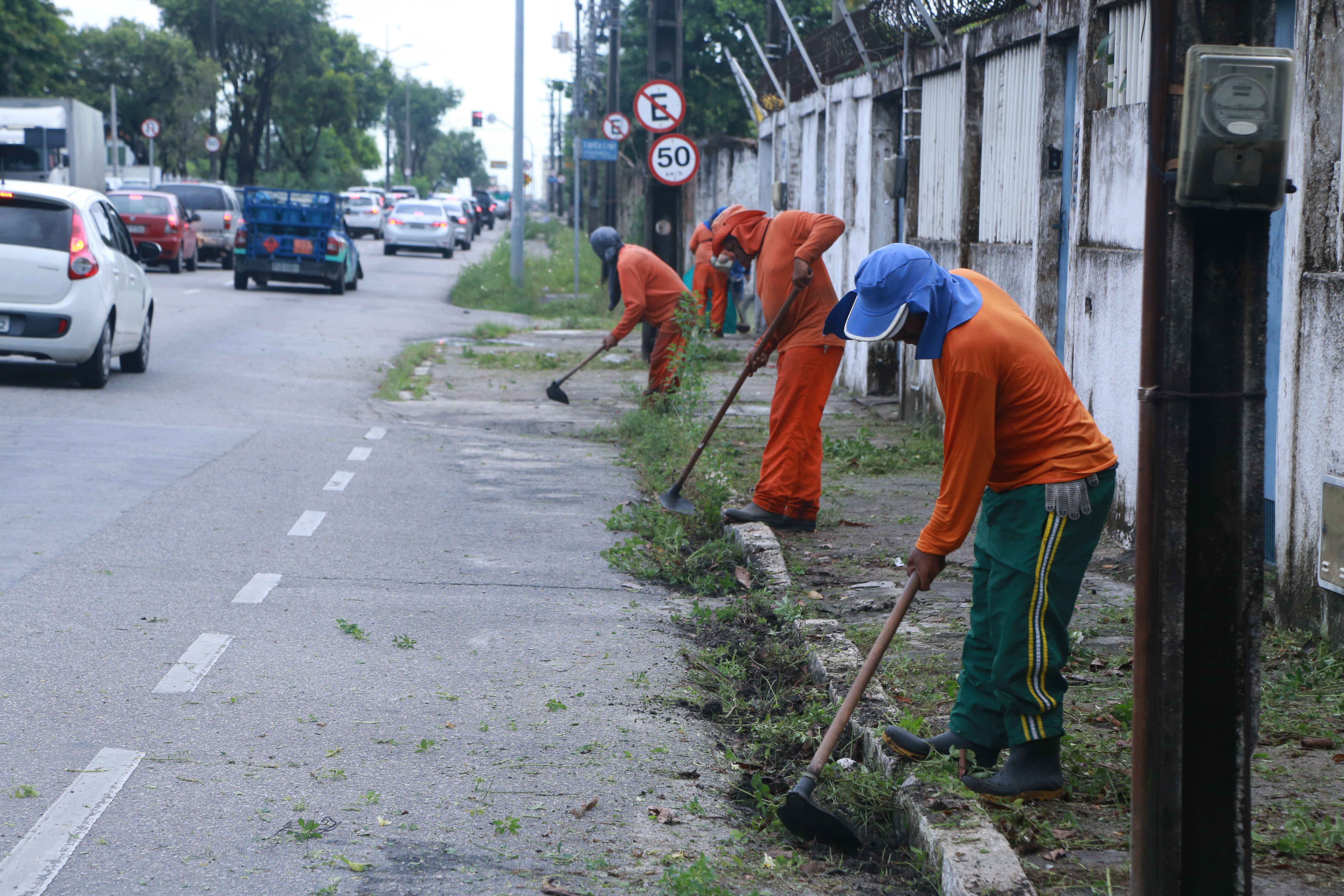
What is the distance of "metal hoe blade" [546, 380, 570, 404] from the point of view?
1270 cm

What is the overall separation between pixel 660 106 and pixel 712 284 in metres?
6.75

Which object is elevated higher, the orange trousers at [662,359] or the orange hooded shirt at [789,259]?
the orange hooded shirt at [789,259]

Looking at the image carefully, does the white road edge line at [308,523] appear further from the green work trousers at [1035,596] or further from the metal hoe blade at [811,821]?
the green work trousers at [1035,596]

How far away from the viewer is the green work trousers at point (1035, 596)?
4.03 metres

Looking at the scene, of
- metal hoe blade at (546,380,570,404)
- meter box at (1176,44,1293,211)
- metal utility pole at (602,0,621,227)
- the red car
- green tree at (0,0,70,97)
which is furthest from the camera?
green tree at (0,0,70,97)

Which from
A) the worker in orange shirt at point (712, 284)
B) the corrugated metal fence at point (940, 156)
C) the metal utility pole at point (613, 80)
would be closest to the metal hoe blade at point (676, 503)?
the worker in orange shirt at point (712, 284)

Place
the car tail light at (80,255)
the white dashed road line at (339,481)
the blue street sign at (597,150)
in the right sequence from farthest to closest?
the blue street sign at (597,150)
the car tail light at (80,255)
the white dashed road line at (339,481)

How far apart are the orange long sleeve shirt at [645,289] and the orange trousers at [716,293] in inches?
12.4

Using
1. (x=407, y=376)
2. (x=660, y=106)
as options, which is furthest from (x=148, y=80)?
(x=407, y=376)

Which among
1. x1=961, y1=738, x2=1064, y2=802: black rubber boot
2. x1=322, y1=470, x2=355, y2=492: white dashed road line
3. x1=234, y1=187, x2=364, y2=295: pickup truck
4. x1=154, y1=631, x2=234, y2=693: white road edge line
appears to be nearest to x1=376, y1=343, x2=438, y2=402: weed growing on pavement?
x1=322, y1=470, x2=355, y2=492: white dashed road line

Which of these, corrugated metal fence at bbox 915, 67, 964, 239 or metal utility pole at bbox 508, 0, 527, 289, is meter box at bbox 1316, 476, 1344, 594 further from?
metal utility pole at bbox 508, 0, 527, 289

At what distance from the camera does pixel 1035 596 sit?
4.03 metres

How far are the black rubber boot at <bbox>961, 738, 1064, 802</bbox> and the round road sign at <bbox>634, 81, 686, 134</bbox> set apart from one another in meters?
13.1

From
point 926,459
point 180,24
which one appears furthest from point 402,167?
point 926,459
